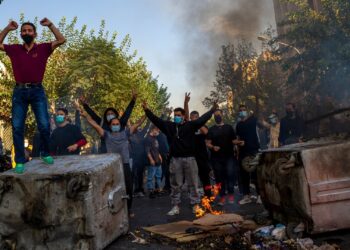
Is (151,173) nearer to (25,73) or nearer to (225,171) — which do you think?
(225,171)

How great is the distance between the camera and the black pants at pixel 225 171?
8.18m

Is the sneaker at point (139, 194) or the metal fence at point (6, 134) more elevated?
the metal fence at point (6, 134)

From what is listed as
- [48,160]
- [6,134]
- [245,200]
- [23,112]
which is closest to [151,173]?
[245,200]

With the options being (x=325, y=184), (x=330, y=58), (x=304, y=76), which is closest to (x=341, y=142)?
(x=325, y=184)

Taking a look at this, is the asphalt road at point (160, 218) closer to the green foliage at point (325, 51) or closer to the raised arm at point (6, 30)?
the raised arm at point (6, 30)

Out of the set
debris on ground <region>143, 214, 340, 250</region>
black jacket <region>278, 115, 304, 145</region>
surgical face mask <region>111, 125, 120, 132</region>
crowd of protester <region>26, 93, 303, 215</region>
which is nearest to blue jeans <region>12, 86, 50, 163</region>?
crowd of protester <region>26, 93, 303, 215</region>

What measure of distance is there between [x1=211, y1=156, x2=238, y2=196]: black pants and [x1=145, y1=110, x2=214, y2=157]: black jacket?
976 millimetres

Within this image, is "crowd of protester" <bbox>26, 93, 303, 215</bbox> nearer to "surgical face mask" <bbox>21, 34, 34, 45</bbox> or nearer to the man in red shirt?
the man in red shirt

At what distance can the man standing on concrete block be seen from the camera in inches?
291

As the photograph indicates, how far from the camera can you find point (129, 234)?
5953 mm

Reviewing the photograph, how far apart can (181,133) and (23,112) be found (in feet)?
9.86

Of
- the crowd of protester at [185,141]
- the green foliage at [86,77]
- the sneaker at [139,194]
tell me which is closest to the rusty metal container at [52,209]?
the crowd of protester at [185,141]

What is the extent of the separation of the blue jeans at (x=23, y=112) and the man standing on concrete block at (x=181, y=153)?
2.36 meters

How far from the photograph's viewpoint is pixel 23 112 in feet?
17.6
